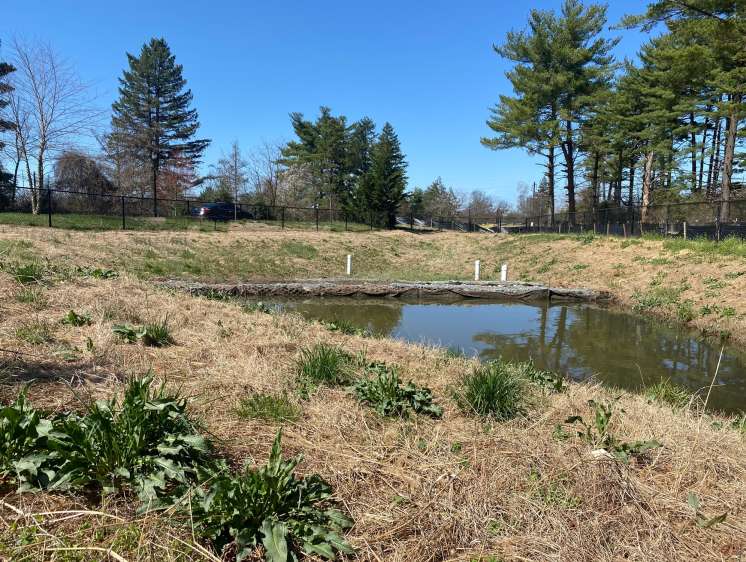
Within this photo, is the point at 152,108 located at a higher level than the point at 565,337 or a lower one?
higher

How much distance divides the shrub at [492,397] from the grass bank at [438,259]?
8898mm

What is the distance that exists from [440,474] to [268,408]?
135 centimetres

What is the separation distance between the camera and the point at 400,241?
2911 centimetres

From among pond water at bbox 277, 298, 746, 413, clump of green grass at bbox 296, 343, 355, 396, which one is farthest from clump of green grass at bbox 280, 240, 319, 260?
clump of green grass at bbox 296, 343, 355, 396

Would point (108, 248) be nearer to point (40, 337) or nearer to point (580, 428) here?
point (40, 337)

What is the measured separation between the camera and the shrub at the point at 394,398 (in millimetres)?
3504

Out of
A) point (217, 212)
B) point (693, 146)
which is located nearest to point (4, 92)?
point (217, 212)

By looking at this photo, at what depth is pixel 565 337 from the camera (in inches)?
402

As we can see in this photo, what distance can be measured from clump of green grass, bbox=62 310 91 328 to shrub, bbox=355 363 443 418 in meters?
3.48

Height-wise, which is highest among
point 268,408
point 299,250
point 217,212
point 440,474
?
point 217,212

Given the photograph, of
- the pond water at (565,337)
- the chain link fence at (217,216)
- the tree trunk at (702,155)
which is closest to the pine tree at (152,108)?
the chain link fence at (217,216)

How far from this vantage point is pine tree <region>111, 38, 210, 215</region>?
3762cm

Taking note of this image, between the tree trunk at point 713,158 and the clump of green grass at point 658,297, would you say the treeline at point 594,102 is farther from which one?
the clump of green grass at point 658,297

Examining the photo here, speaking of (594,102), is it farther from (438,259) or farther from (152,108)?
(152,108)
